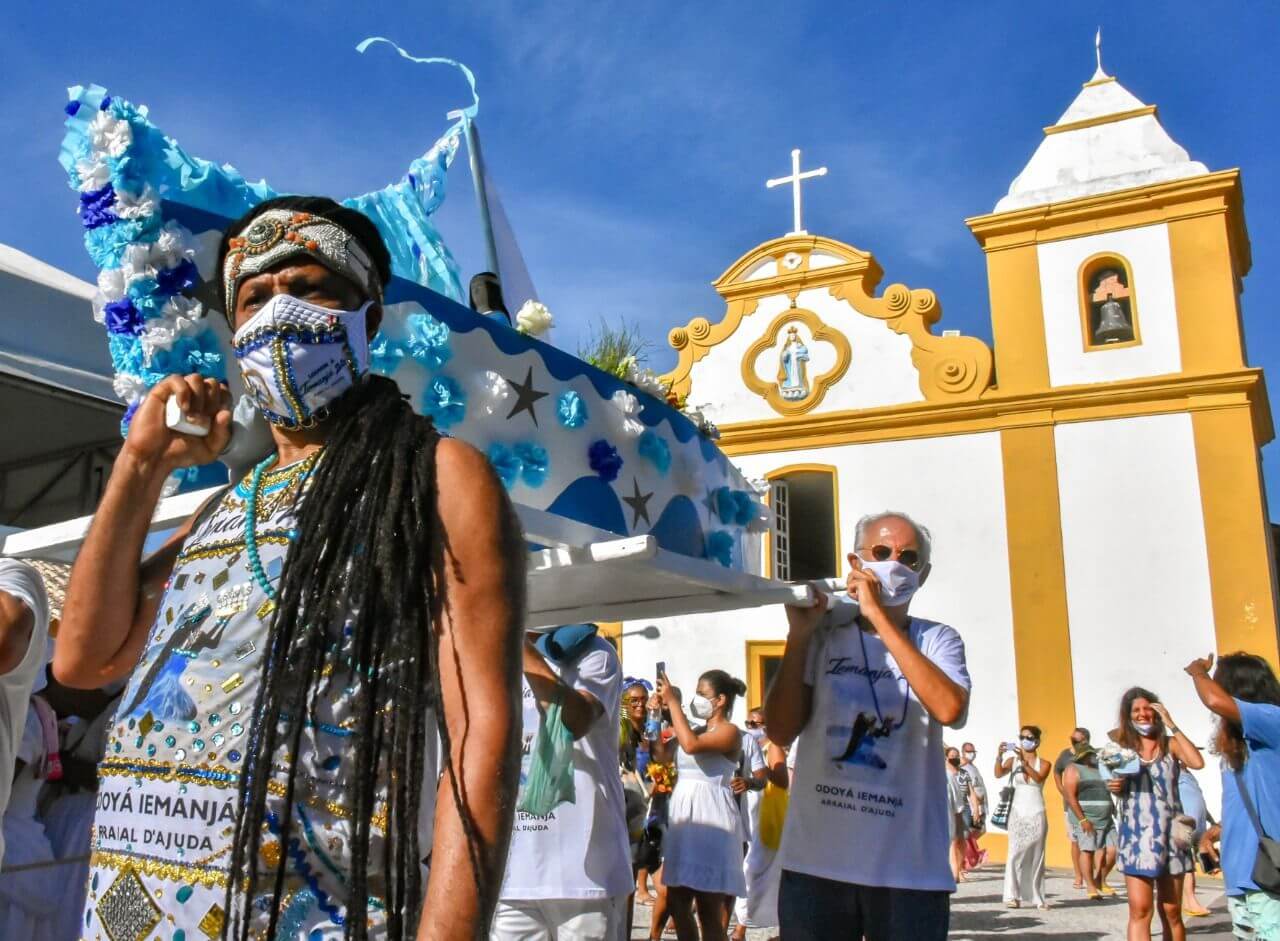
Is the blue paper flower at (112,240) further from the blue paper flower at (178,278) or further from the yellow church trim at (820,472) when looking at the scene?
the yellow church trim at (820,472)

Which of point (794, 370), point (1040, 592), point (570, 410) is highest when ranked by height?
point (794, 370)

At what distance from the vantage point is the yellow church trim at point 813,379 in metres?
16.2

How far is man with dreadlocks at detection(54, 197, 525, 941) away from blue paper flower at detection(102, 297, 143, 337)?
0.90 meters

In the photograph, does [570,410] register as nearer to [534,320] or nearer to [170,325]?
[534,320]

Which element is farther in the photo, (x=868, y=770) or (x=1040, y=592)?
(x=1040, y=592)

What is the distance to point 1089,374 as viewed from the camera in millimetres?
14758

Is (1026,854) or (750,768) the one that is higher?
(750,768)

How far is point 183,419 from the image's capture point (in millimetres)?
1777

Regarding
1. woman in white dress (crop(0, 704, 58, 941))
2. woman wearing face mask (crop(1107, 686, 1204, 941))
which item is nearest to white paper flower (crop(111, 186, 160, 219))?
woman in white dress (crop(0, 704, 58, 941))

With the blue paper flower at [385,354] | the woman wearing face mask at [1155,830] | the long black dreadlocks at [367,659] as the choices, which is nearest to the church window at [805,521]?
the woman wearing face mask at [1155,830]

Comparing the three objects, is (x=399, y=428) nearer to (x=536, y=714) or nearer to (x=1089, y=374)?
(x=536, y=714)

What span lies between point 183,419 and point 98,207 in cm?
89

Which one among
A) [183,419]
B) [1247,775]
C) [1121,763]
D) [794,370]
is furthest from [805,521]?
[183,419]

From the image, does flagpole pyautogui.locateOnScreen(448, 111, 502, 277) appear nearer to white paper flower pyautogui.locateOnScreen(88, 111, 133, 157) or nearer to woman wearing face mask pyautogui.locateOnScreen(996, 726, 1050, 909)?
white paper flower pyautogui.locateOnScreen(88, 111, 133, 157)
